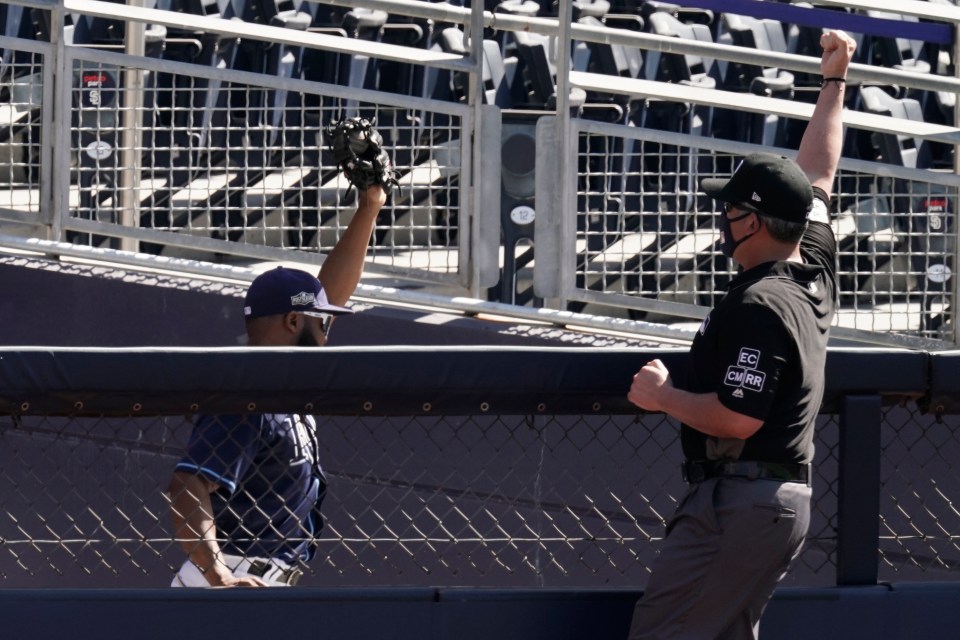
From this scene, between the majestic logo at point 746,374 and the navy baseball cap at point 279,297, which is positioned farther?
the navy baseball cap at point 279,297

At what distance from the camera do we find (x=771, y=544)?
262cm

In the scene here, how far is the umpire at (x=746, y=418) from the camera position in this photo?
258 cm

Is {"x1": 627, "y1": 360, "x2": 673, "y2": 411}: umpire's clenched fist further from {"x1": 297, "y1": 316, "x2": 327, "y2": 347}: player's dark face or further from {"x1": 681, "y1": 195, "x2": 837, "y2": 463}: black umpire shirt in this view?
{"x1": 297, "y1": 316, "x2": 327, "y2": 347}: player's dark face

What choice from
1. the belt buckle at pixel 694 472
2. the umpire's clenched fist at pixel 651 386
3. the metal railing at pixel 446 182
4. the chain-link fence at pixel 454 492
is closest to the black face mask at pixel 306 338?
the umpire's clenched fist at pixel 651 386

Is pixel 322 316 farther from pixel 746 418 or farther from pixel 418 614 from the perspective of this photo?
pixel 746 418

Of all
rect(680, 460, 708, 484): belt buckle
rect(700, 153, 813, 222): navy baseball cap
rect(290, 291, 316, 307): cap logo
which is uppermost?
rect(700, 153, 813, 222): navy baseball cap

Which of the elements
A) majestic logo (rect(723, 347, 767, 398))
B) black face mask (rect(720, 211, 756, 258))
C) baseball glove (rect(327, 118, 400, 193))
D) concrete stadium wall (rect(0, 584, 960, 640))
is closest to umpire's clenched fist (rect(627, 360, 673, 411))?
majestic logo (rect(723, 347, 767, 398))

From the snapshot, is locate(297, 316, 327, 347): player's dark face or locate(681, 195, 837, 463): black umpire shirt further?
locate(297, 316, 327, 347): player's dark face

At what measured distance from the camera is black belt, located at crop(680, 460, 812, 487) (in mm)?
2646

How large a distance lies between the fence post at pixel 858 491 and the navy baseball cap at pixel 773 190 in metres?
0.49

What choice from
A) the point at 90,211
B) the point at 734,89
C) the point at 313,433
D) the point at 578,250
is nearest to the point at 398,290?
the point at 578,250

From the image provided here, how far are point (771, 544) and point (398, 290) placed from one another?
254 cm

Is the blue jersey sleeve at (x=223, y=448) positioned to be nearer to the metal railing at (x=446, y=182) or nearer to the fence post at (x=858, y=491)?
the fence post at (x=858, y=491)

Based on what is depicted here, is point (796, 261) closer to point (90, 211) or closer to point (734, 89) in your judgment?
point (90, 211)
